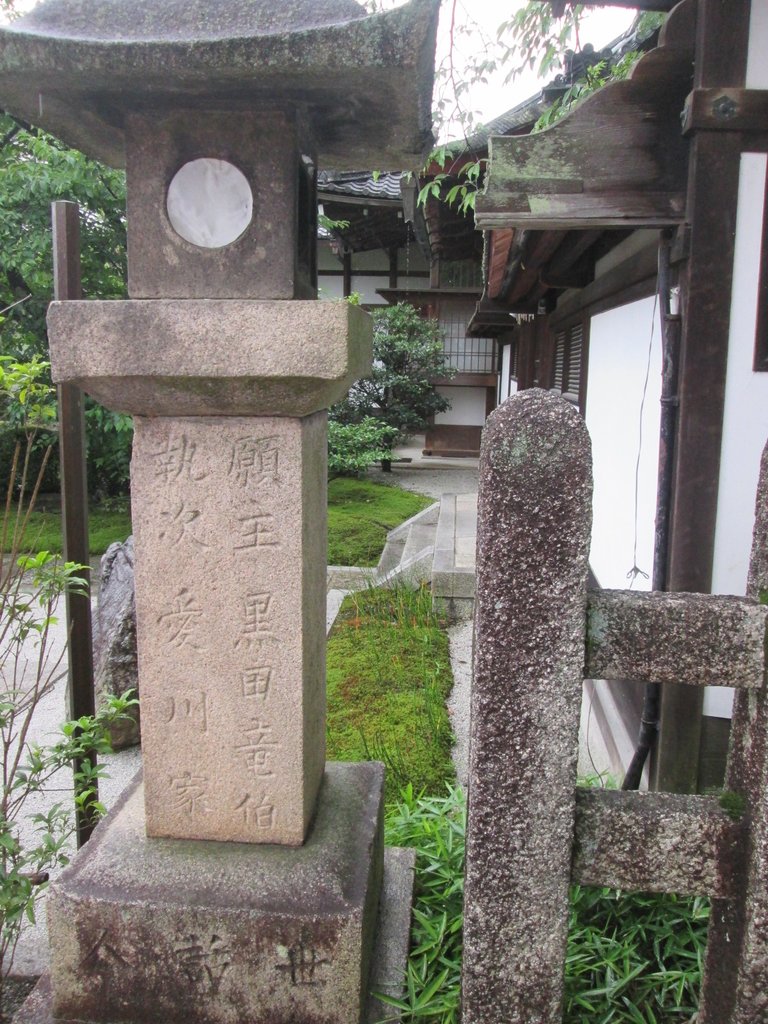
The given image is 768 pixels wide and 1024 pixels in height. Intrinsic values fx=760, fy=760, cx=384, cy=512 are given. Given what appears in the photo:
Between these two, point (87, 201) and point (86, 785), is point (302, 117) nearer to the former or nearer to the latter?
point (86, 785)

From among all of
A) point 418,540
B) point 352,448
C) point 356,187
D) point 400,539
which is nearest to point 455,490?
point 352,448

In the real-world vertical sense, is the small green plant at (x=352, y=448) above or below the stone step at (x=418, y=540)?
above

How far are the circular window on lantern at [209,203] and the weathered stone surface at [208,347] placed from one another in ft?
0.65

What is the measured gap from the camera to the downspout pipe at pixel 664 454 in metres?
2.71

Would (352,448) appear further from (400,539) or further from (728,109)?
(728,109)

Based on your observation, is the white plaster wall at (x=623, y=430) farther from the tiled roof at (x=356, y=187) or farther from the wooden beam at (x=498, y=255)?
the tiled roof at (x=356, y=187)

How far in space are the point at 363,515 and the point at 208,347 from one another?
312 inches

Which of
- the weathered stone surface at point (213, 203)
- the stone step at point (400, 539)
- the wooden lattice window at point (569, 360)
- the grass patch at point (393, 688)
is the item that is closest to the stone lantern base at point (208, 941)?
the weathered stone surface at point (213, 203)

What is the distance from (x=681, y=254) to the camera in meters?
2.61

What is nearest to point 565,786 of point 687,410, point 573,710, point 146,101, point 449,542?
point 573,710

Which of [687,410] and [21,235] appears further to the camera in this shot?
[21,235]

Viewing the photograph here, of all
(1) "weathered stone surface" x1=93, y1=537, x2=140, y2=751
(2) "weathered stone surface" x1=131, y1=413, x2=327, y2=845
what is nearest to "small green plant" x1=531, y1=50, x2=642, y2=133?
(2) "weathered stone surface" x1=131, y1=413, x2=327, y2=845

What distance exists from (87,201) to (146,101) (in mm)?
6571

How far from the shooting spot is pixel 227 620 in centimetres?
199
